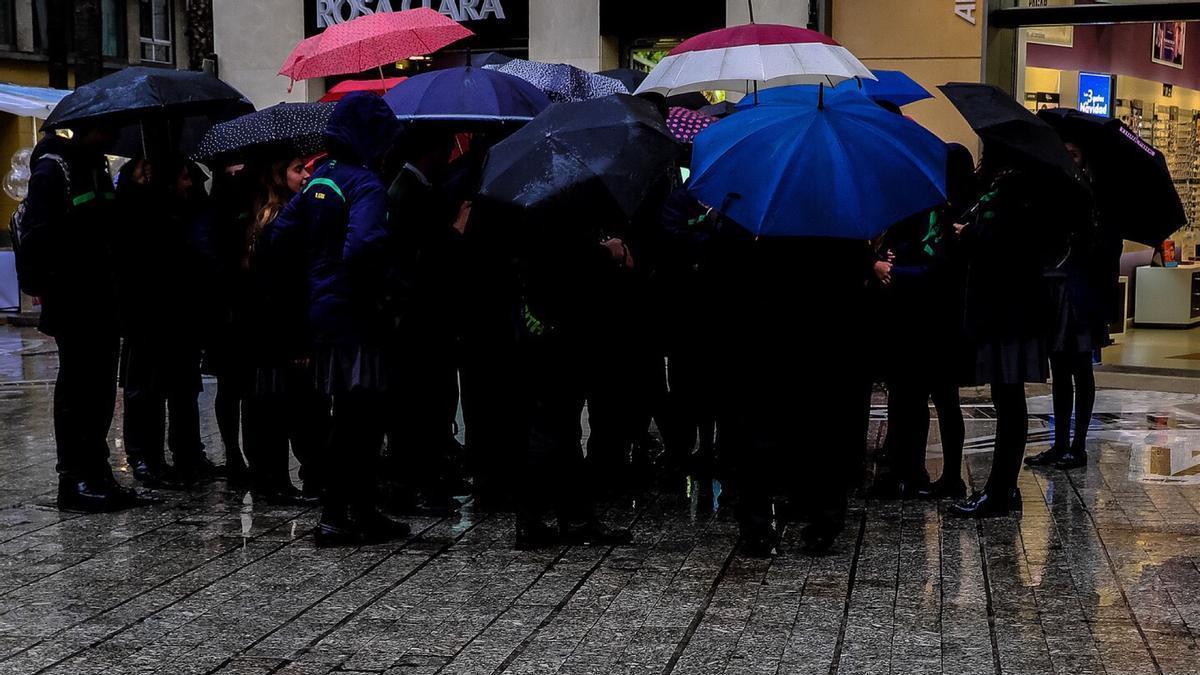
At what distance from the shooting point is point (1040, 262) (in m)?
7.47

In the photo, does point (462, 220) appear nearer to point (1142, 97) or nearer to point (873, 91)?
point (873, 91)

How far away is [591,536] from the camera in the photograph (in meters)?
7.19

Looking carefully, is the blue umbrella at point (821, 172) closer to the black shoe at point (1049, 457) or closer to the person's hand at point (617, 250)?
the person's hand at point (617, 250)

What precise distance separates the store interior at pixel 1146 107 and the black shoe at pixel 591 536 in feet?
27.9

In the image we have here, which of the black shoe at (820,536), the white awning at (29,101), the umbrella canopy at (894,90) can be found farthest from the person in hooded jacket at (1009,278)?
the white awning at (29,101)

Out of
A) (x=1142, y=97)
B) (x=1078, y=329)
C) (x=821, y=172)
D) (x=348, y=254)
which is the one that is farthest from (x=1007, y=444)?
(x=1142, y=97)

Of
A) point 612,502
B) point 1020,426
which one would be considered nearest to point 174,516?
point 612,502

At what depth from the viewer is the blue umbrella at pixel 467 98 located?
795 centimetres

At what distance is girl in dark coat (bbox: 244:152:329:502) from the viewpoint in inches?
302

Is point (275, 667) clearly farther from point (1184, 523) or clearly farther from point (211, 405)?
point (211, 405)

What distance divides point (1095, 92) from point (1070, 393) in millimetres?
7193

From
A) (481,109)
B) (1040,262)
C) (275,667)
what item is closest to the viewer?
(275,667)

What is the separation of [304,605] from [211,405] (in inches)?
254

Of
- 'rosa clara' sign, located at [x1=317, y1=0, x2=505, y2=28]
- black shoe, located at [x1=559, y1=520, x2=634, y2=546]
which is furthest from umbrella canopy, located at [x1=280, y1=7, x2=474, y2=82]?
'rosa clara' sign, located at [x1=317, y1=0, x2=505, y2=28]
